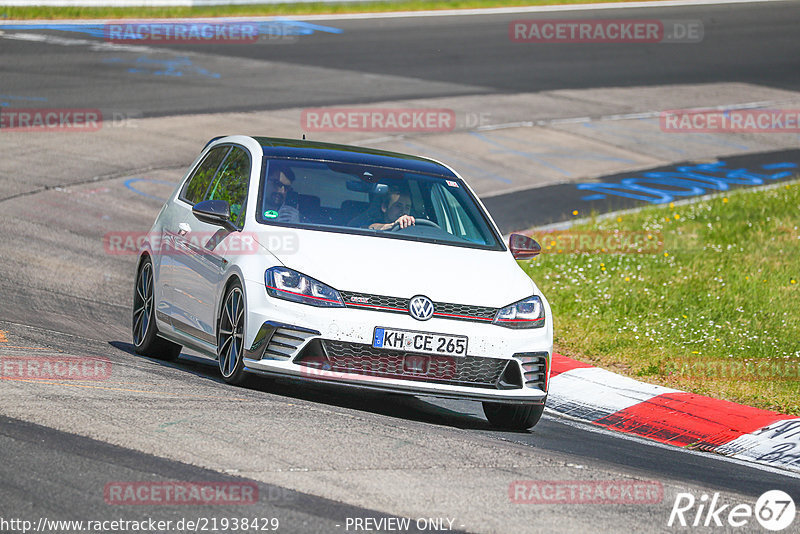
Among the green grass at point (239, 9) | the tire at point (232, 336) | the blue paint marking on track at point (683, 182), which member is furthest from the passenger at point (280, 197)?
the green grass at point (239, 9)

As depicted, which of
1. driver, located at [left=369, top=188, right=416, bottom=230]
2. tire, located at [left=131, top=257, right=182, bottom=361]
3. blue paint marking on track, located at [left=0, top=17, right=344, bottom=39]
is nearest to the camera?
driver, located at [left=369, top=188, right=416, bottom=230]

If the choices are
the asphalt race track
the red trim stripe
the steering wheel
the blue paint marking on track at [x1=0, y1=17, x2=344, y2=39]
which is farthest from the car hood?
the blue paint marking on track at [x1=0, y1=17, x2=344, y2=39]

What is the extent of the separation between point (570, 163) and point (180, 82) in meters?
7.82

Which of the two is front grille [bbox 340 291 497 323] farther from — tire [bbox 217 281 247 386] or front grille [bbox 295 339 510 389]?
tire [bbox 217 281 247 386]

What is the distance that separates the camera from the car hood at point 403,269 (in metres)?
7.50

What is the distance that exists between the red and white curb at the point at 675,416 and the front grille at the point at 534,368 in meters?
1.14

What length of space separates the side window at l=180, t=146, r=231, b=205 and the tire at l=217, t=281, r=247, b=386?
5.07 ft

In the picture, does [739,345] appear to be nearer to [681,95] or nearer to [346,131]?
[346,131]

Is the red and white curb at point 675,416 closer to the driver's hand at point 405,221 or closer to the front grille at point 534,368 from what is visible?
the front grille at point 534,368

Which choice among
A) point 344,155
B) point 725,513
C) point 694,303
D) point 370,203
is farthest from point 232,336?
point 694,303

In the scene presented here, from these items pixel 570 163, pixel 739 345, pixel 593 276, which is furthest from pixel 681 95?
pixel 739 345

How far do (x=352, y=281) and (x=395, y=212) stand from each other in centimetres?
119

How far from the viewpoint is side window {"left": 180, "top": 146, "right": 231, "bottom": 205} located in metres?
9.30

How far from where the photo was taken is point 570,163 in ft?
68.9
